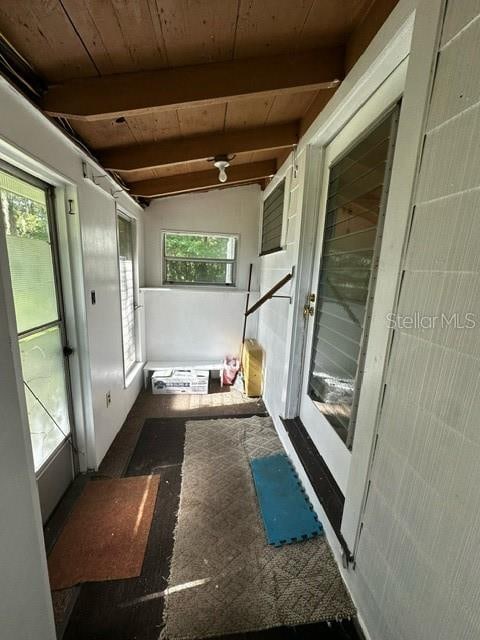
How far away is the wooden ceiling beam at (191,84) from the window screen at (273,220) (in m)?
1.14

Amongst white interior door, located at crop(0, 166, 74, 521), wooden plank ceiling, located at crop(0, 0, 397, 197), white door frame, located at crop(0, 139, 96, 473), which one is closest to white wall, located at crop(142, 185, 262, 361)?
wooden plank ceiling, located at crop(0, 0, 397, 197)

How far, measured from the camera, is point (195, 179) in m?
2.60

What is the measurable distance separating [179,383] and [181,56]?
274 cm

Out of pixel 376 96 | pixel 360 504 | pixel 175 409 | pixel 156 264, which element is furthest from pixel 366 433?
pixel 156 264

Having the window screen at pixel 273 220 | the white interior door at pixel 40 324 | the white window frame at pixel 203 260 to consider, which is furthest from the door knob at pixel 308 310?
the white window frame at pixel 203 260

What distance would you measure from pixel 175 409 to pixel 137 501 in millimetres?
1134

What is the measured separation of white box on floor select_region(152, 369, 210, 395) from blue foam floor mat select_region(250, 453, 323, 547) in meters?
1.29

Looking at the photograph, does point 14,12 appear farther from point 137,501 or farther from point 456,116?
point 137,501

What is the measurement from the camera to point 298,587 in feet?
3.85

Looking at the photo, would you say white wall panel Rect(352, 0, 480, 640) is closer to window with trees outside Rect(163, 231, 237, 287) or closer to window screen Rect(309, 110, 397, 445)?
window screen Rect(309, 110, 397, 445)

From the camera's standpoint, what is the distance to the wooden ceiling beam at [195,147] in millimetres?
1833

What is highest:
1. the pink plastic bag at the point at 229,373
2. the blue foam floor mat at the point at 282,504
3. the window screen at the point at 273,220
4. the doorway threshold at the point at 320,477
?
the window screen at the point at 273,220

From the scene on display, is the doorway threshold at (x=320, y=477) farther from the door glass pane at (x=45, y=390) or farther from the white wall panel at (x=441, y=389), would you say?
the door glass pane at (x=45, y=390)

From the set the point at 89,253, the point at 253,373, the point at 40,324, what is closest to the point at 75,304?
the point at 40,324
